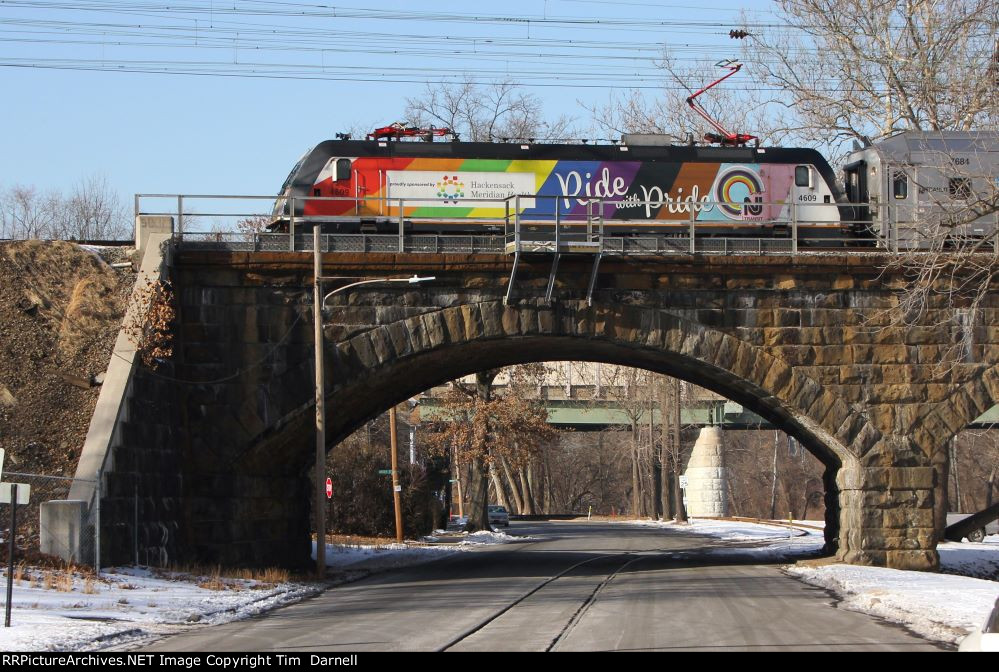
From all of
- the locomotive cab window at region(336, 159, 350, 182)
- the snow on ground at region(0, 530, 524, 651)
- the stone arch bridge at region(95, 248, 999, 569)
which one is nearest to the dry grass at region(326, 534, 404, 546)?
the locomotive cab window at region(336, 159, 350, 182)

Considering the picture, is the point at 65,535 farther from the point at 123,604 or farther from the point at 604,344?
the point at 604,344

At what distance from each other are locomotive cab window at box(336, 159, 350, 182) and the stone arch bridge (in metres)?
6.99

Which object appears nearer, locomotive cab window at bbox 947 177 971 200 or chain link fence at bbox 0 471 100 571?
chain link fence at bbox 0 471 100 571

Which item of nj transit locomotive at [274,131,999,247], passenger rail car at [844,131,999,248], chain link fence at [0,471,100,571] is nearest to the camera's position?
chain link fence at [0,471,100,571]

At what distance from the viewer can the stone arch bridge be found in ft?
84.7

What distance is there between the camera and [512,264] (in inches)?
1034

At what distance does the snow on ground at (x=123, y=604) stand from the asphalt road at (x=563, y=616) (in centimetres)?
63

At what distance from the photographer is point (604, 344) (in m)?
27.6

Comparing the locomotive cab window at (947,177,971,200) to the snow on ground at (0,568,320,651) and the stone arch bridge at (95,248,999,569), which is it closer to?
the stone arch bridge at (95,248,999,569)

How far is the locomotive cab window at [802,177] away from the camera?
111 ft

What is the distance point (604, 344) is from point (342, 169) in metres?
9.54

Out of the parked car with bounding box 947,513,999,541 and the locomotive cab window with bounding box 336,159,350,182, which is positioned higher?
the locomotive cab window with bounding box 336,159,350,182
